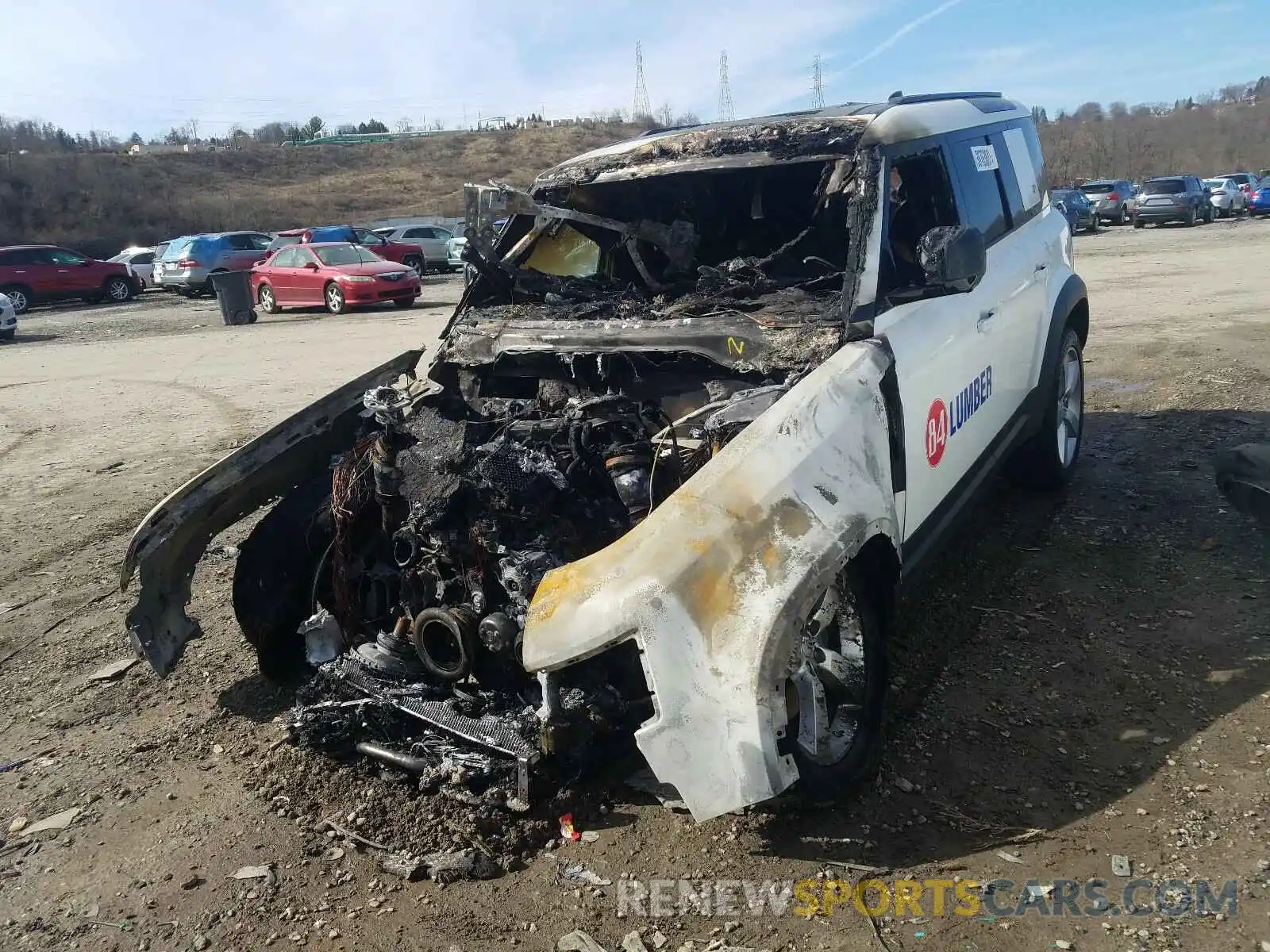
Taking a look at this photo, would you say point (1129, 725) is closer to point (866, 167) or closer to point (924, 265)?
point (924, 265)

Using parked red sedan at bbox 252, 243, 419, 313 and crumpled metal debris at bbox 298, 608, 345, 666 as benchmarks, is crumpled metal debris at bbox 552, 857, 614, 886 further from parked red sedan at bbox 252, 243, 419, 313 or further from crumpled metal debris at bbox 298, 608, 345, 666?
parked red sedan at bbox 252, 243, 419, 313

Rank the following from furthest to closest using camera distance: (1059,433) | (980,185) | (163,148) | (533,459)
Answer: (163,148)
(1059,433)
(980,185)
(533,459)

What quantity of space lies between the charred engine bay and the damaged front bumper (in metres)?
0.13

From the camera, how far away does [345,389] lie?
4.58 metres

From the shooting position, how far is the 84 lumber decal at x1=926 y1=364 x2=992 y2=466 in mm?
3664

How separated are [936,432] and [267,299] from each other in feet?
65.9

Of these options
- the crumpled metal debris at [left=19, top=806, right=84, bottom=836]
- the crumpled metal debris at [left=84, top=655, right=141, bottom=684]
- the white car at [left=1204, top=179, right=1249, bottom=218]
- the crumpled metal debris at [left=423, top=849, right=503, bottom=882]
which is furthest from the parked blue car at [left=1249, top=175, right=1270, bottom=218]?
the crumpled metal debris at [left=19, top=806, right=84, bottom=836]

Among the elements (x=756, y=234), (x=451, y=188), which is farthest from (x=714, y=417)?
(x=451, y=188)

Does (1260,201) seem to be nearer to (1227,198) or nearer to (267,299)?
(1227,198)

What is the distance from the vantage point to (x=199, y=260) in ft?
85.3

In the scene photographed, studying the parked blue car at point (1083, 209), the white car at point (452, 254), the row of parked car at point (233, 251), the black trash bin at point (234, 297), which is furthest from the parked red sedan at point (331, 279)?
the parked blue car at point (1083, 209)

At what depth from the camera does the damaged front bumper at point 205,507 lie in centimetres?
369

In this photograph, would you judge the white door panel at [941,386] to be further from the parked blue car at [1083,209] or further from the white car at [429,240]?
the parked blue car at [1083,209]

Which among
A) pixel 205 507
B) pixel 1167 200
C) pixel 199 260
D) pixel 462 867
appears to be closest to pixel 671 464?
pixel 462 867
